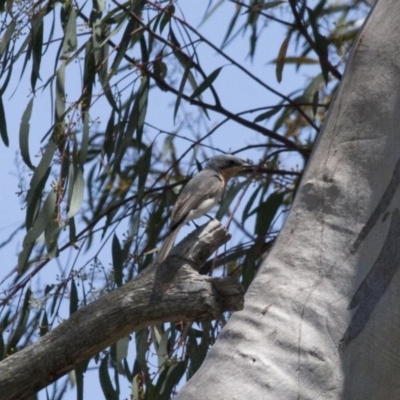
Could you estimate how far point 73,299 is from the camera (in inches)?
157

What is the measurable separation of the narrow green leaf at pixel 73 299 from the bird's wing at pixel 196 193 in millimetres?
735

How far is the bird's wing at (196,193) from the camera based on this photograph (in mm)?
3225

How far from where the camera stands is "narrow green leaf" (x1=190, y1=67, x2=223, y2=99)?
4082 mm

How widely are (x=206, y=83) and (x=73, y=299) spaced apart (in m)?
0.89

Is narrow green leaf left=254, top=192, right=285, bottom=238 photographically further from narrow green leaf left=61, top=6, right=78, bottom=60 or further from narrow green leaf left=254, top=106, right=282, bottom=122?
narrow green leaf left=61, top=6, right=78, bottom=60

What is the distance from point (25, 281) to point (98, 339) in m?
1.74

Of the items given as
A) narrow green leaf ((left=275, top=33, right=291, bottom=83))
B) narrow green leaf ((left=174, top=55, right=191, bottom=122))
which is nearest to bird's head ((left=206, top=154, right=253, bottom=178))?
narrow green leaf ((left=174, top=55, right=191, bottom=122))

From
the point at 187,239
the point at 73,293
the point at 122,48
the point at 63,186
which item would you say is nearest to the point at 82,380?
the point at 73,293

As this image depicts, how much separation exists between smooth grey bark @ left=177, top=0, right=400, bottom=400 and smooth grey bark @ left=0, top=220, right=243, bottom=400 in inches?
4.8

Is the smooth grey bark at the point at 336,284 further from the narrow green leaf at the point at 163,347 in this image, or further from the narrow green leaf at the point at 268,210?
the narrow green leaf at the point at 268,210

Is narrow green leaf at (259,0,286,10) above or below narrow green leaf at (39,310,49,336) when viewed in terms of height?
above

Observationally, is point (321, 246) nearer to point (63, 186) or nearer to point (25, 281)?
point (63, 186)

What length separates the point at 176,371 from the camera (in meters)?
3.83

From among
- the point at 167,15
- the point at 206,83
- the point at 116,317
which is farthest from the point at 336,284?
the point at 167,15
